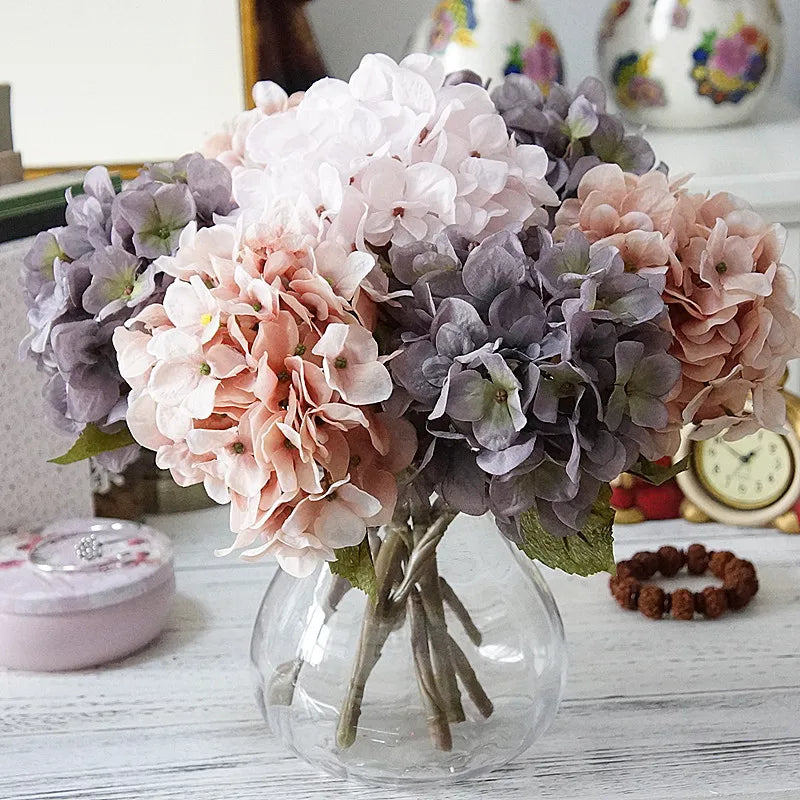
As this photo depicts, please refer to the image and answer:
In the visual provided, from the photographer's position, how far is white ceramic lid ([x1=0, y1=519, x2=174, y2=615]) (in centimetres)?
72

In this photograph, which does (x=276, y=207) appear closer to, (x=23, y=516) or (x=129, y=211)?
(x=129, y=211)

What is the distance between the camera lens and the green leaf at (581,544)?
1.68ft

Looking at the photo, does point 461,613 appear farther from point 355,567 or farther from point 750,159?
point 750,159

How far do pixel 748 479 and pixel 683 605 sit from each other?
0.17 meters

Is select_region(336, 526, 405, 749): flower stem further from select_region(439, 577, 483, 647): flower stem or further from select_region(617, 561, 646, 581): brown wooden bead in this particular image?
select_region(617, 561, 646, 581): brown wooden bead

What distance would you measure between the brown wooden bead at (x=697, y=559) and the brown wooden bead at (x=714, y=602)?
0.05m

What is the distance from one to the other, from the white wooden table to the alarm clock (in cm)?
7

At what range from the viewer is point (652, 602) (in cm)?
78

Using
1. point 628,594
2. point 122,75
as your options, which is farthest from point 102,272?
point 122,75

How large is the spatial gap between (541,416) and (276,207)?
0.14 meters

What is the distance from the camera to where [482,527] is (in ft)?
Answer: 2.11

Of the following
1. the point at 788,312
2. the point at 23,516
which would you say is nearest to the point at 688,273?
the point at 788,312

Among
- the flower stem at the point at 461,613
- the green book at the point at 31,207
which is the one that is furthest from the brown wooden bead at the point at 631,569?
the green book at the point at 31,207

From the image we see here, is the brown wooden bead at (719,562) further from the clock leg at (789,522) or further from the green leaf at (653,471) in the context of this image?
the green leaf at (653,471)
